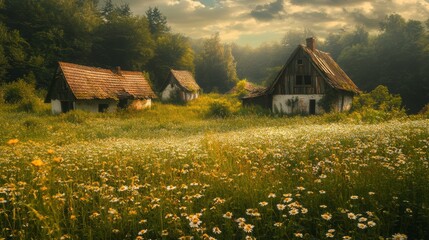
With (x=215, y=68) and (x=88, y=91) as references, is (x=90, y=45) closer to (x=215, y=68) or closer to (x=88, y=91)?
(x=88, y=91)

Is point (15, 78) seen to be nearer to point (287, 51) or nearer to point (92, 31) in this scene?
point (92, 31)

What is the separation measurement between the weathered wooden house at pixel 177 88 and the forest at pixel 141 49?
4.49 m

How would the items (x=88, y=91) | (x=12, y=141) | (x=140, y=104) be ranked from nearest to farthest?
(x=12, y=141) → (x=88, y=91) → (x=140, y=104)

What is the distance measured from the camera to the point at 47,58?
47.4 metres

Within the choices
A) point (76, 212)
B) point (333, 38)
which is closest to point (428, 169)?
point (76, 212)

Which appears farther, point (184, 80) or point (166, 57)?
point (166, 57)

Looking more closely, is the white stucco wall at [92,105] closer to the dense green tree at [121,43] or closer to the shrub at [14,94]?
the shrub at [14,94]

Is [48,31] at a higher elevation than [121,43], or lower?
higher

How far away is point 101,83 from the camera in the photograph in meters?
33.4

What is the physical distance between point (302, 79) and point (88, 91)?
22.2 meters

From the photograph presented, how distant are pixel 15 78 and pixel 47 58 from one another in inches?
237

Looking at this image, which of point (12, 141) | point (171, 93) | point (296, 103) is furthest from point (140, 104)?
point (12, 141)

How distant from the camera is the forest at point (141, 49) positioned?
4559 centimetres

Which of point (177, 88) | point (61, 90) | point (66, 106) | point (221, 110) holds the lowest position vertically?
point (221, 110)
